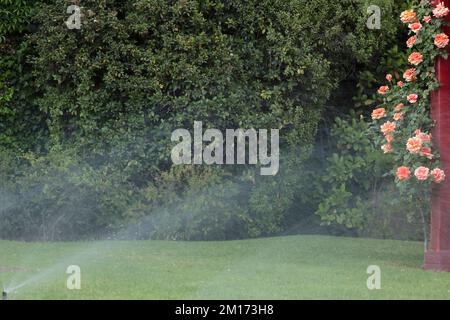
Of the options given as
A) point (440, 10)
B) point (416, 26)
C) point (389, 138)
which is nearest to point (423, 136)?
point (389, 138)

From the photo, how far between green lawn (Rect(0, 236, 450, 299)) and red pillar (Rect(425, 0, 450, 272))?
1.04ft

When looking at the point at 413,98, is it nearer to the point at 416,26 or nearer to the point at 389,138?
the point at 389,138

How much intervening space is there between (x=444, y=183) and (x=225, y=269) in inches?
99.2

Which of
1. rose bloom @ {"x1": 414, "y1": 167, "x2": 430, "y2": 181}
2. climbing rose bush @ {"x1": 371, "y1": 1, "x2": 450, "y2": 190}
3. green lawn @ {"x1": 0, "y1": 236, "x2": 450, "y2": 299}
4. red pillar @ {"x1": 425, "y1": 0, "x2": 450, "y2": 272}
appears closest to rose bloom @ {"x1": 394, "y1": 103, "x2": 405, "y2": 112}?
climbing rose bush @ {"x1": 371, "y1": 1, "x2": 450, "y2": 190}

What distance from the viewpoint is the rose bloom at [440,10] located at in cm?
868

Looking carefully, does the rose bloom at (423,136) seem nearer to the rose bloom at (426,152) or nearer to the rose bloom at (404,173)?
the rose bloom at (426,152)

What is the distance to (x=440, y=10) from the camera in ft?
28.5

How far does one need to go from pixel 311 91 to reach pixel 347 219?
6.55 ft

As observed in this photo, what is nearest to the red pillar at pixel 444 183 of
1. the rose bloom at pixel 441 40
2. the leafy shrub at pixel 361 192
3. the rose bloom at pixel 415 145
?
the rose bloom at pixel 441 40

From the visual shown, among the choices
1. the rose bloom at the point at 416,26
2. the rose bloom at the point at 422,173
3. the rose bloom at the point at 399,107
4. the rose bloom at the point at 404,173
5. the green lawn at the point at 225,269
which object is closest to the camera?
the green lawn at the point at 225,269

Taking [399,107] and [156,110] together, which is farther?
[156,110]

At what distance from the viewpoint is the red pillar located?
8.81m

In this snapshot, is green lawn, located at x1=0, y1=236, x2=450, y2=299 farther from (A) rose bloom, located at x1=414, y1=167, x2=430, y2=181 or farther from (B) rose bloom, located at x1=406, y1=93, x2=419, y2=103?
(B) rose bloom, located at x1=406, y1=93, x2=419, y2=103
